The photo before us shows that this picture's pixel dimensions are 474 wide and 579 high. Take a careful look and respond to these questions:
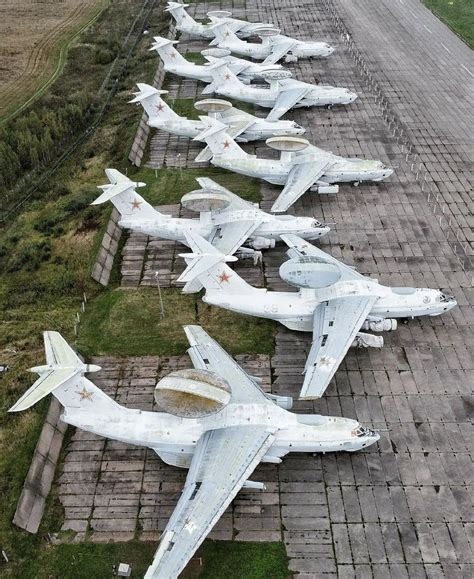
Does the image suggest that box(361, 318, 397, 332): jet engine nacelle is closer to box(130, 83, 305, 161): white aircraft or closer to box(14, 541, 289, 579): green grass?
box(14, 541, 289, 579): green grass

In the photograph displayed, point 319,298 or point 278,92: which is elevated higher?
point 278,92

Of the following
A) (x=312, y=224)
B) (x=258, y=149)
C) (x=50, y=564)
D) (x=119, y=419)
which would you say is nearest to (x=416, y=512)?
(x=119, y=419)

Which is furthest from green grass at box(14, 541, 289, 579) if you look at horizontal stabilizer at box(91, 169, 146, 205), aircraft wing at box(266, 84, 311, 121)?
aircraft wing at box(266, 84, 311, 121)

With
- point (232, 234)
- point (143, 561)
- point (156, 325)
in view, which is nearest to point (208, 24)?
Result: point (232, 234)

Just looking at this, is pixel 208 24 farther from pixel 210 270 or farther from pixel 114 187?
pixel 210 270

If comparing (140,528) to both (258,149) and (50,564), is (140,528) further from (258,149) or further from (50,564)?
(258,149)

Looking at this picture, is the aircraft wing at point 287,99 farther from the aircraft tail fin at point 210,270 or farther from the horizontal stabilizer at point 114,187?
the aircraft tail fin at point 210,270
